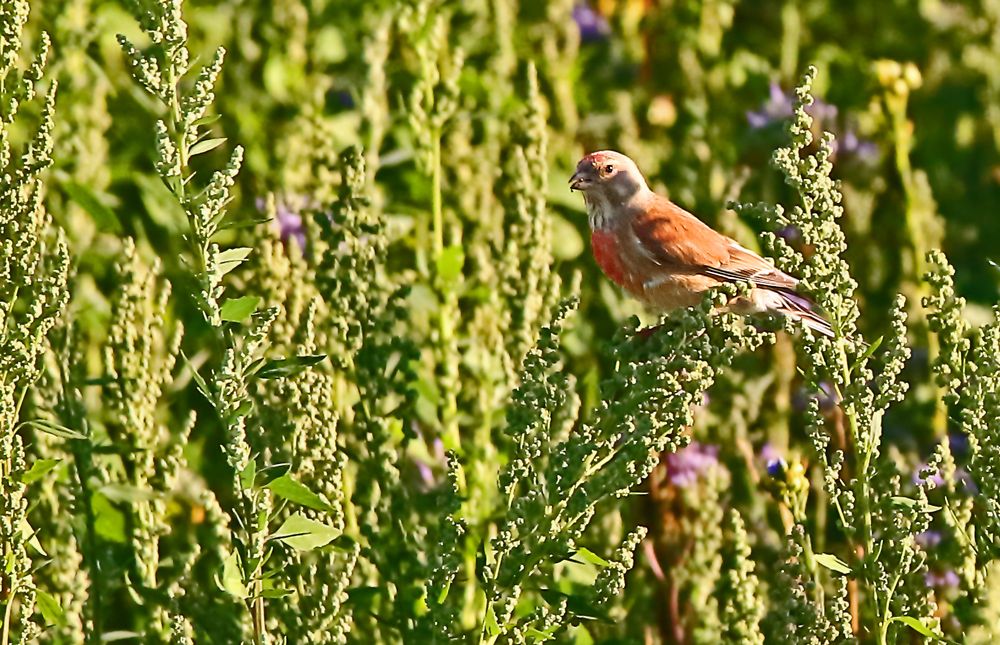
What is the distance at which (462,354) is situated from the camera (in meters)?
3.45

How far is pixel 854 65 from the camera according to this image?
608 centimetres

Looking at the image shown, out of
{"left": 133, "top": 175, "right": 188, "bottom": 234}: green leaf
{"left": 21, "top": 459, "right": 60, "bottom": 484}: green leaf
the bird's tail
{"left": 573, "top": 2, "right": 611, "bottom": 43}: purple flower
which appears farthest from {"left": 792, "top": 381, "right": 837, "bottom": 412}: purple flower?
{"left": 573, "top": 2, "right": 611, "bottom": 43}: purple flower

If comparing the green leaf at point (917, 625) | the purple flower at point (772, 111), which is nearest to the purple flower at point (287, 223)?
the purple flower at point (772, 111)

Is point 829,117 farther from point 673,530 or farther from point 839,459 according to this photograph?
point 839,459

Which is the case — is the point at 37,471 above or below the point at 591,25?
below

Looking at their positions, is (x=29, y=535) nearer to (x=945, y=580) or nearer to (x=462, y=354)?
(x=462, y=354)

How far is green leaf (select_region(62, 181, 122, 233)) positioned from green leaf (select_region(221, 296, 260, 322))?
1.61 m

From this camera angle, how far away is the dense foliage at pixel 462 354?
1.99 meters

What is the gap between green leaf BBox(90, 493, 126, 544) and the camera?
2721 mm

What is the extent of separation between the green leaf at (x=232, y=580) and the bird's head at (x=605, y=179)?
1.75 m

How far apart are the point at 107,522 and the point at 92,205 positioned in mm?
1061

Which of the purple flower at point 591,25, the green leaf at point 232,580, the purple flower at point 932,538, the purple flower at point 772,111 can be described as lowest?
the green leaf at point 232,580

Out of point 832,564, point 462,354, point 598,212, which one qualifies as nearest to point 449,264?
point 462,354

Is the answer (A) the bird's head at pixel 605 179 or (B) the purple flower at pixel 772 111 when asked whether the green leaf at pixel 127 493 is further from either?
(B) the purple flower at pixel 772 111
